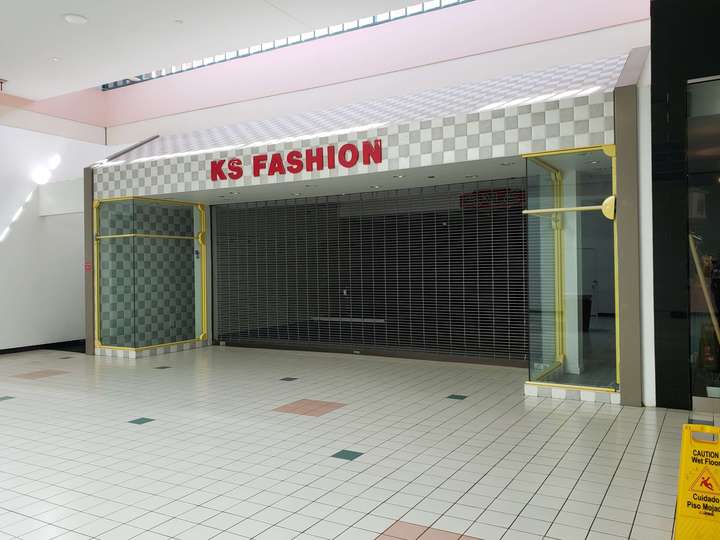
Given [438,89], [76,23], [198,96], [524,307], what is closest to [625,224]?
[524,307]

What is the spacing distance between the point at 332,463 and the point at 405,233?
5668 mm

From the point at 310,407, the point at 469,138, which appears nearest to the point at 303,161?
the point at 469,138

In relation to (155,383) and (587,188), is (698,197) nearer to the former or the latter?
(587,188)

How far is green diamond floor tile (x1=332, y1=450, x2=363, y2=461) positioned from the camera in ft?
Answer: 15.6

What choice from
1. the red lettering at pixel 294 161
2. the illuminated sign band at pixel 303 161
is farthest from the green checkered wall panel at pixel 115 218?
the red lettering at pixel 294 161

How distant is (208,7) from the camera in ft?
22.3

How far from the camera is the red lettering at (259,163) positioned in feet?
28.6

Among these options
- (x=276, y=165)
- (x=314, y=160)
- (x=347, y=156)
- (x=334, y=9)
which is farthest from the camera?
(x=276, y=165)

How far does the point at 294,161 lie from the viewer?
8.46 metres

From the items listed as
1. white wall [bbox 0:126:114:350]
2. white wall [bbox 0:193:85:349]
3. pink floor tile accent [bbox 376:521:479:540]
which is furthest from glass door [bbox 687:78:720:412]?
white wall [bbox 0:193:85:349]

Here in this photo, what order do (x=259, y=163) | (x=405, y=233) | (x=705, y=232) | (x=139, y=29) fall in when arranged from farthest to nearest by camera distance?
1. (x=405, y=233)
2. (x=259, y=163)
3. (x=139, y=29)
4. (x=705, y=232)

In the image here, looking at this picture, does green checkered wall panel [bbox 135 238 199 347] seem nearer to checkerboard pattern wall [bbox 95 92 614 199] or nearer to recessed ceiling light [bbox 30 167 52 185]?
checkerboard pattern wall [bbox 95 92 614 199]

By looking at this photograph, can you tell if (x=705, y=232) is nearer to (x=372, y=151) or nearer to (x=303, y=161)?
(x=372, y=151)

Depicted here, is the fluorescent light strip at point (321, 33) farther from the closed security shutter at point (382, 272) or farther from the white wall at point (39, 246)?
the closed security shutter at point (382, 272)
